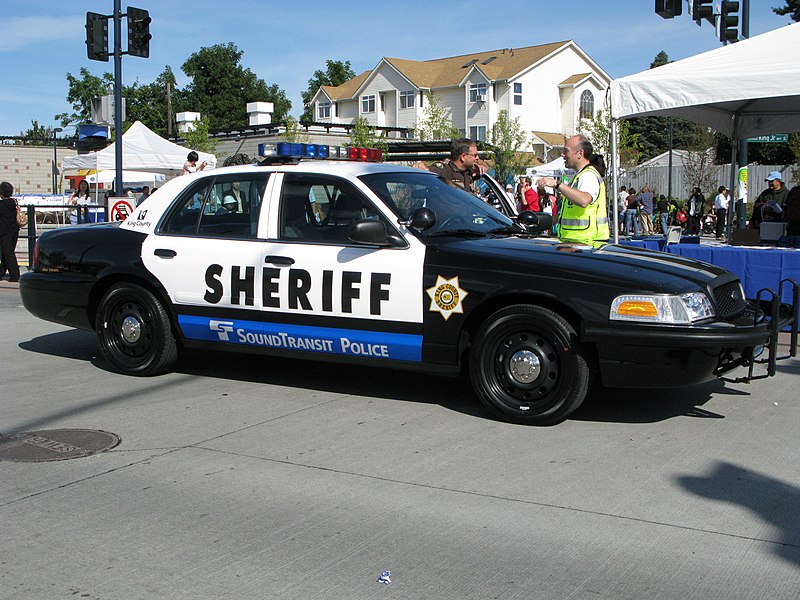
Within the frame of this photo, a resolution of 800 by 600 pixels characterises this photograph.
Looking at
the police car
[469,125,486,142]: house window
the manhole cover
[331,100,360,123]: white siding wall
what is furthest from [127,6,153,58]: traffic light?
[331,100,360,123]: white siding wall

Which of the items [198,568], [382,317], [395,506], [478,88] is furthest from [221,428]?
[478,88]

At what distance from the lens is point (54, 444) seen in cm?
546

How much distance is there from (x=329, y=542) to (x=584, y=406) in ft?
9.52

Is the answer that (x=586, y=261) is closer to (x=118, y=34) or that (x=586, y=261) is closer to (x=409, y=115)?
(x=118, y=34)

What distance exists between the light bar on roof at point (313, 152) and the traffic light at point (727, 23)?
343 inches

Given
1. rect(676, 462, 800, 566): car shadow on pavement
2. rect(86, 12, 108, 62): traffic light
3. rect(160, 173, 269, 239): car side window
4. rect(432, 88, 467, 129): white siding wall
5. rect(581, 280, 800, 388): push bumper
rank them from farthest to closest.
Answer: rect(432, 88, 467, 129): white siding wall, rect(86, 12, 108, 62): traffic light, rect(160, 173, 269, 239): car side window, rect(581, 280, 800, 388): push bumper, rect(676, 462, 800, 566): car shadow on pavement

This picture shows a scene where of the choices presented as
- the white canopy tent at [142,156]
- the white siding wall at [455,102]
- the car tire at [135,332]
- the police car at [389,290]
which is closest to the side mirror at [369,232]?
the police car at [389,290]

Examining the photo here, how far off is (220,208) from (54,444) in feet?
7.43

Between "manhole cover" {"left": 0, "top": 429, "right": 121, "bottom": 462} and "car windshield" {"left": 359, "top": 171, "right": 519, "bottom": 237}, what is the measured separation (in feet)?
7.99

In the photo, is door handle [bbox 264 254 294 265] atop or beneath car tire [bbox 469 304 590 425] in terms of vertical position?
atop

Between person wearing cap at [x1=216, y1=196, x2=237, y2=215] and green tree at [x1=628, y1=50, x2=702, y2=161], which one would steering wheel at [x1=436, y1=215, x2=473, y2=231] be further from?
green tree at [x1=628, y1=50, x2=702, y2=161]

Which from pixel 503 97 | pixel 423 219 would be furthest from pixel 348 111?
pixel 423 219

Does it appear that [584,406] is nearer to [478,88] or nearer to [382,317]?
[382,317]

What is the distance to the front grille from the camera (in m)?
5.75
